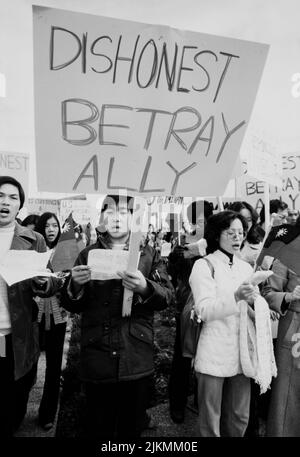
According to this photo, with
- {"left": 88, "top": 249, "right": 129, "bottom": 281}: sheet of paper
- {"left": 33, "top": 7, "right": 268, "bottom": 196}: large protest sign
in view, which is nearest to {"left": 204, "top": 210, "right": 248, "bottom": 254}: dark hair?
{"left": 33, "top": 7, "right": 268, "bottom": 196}: large protest sign

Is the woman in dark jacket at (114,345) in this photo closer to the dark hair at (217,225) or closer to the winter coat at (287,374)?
the dark hair at (217,225)

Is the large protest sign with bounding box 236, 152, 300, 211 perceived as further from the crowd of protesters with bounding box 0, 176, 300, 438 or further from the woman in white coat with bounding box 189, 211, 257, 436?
the woman in white coat with bounding box 189, 211, 257, 436

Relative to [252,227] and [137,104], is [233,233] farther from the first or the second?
[252,227]

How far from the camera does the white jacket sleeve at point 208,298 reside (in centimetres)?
243

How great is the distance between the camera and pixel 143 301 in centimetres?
228

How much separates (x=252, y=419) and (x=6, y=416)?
1808mm

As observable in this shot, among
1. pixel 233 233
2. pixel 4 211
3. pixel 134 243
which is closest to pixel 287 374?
pixel 233 233

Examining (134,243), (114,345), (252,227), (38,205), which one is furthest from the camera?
(38,205)

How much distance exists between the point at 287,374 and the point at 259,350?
33cm

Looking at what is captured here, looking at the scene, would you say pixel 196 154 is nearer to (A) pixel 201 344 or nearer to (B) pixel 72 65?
(B) pixel 72 65

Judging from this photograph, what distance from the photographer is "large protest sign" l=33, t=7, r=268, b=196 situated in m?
2.05

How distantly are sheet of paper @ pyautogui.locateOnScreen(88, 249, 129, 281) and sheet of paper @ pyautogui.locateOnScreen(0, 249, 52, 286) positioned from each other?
273 mm

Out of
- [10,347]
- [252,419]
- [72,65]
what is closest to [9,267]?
[10,347]

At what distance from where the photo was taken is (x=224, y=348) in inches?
99.7
